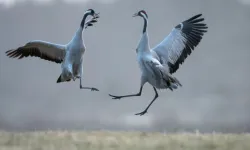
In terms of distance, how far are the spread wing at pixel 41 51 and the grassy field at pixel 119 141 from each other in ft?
5.75

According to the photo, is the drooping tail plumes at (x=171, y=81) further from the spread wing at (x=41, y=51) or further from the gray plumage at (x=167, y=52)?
the spread wing at (x=41, y=51)

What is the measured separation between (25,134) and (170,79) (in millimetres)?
2376

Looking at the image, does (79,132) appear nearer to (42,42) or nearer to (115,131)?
(115,131)

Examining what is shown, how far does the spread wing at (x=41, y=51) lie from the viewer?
922 centimetres

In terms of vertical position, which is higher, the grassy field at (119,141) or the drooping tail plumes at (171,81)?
the drooping tail plumes at (171,81)

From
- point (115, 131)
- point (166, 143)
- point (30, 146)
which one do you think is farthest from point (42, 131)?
point (166, 143)

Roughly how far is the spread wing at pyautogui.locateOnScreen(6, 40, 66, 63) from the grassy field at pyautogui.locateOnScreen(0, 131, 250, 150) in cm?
175

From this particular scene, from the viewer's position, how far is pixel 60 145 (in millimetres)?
6730

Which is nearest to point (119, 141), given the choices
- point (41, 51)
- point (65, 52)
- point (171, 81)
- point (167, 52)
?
point (171, 81)

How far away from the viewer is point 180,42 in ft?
29.3

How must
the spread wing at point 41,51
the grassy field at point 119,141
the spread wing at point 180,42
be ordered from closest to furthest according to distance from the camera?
1. the grassy field at point 119,141
2. the spread wing at point 180,42
3. the spread wing at point 41,51

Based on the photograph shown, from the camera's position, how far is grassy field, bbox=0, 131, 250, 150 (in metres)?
6.63

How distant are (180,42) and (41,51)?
2464 mm

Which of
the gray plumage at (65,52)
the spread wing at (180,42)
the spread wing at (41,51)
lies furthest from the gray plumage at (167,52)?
the spread wing at (41,51)
